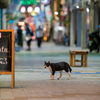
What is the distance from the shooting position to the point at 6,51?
8.52 metres

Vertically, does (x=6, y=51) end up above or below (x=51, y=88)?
above

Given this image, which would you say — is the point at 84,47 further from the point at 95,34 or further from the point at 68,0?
the point at 68,0

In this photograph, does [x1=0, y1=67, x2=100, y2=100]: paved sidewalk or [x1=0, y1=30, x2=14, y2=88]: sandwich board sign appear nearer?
[x1=0, y1=67, x2=100, y2=100]: paved sidewalk

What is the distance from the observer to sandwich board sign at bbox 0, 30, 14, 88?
846 cm

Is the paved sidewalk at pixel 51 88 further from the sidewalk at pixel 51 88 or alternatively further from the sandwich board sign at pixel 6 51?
the sandwich board sign at pixel 6 51

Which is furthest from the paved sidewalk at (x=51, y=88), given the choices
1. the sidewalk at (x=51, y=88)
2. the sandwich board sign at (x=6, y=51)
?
the sandwich board sign at (x=6, y=51)

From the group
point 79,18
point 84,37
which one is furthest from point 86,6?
point 79,18

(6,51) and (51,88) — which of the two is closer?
(51,88)

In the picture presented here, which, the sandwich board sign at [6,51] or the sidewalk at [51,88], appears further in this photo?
the sandwich board sign at [6,51]

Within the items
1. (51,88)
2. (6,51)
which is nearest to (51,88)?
(51,88)

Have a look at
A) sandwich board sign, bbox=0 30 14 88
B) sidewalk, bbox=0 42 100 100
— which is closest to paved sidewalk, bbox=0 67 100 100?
sidewalk, bbox=0 42 100 100

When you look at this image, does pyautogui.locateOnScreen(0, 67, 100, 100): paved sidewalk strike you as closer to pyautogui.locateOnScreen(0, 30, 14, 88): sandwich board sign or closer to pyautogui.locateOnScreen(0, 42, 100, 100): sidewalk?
pyautogui.locateOnScreen(0, 42, 100, 100): sidewalk

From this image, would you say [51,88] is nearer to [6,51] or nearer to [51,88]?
[51,88]

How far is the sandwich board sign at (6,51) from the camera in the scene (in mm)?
8461
